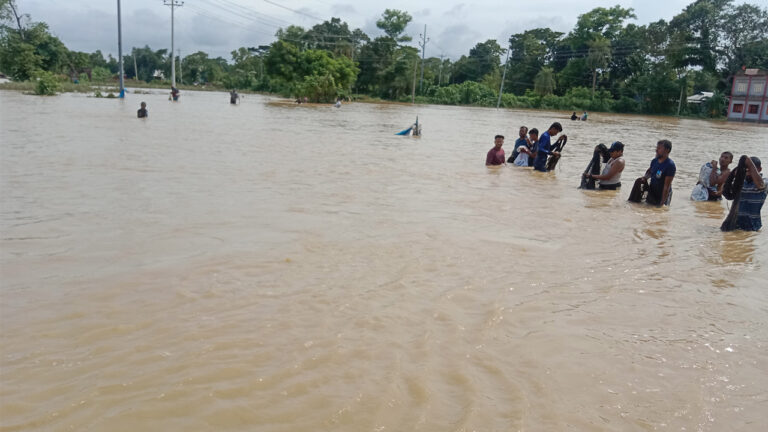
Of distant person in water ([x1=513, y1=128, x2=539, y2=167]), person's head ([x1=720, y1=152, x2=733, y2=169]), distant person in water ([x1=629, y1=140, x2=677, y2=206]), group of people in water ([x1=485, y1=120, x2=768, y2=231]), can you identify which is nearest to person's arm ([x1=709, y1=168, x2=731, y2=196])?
group of people in water ([x1=485, y1=120, x2=768, y2=231])

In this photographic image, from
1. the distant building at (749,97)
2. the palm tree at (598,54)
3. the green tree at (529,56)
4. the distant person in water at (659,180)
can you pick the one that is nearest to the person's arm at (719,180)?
the distant person in water at (659,180)

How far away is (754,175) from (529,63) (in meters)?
75.9

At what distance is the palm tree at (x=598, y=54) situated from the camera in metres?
66.6

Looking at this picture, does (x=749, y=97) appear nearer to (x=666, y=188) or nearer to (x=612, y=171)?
(x=612, y=171)

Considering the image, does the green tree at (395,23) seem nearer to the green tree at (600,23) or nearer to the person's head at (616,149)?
the green tree at (600,23)

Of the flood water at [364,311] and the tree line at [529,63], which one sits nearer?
the flood water at [364,311]

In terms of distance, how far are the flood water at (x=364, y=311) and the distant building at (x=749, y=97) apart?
183 feet

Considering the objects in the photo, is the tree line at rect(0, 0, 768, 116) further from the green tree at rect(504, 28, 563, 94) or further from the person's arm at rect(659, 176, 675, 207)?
the person's arm at rect(659, 176, 675, 207)

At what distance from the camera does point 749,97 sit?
54.4m

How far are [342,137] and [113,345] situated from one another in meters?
15.7

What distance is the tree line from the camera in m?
56.7

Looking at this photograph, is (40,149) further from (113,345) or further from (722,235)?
(722,235)

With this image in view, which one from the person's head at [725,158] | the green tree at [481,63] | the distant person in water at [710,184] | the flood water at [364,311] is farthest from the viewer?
the green tree at [481,63]

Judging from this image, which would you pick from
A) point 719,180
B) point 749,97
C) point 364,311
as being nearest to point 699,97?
point 749,97
